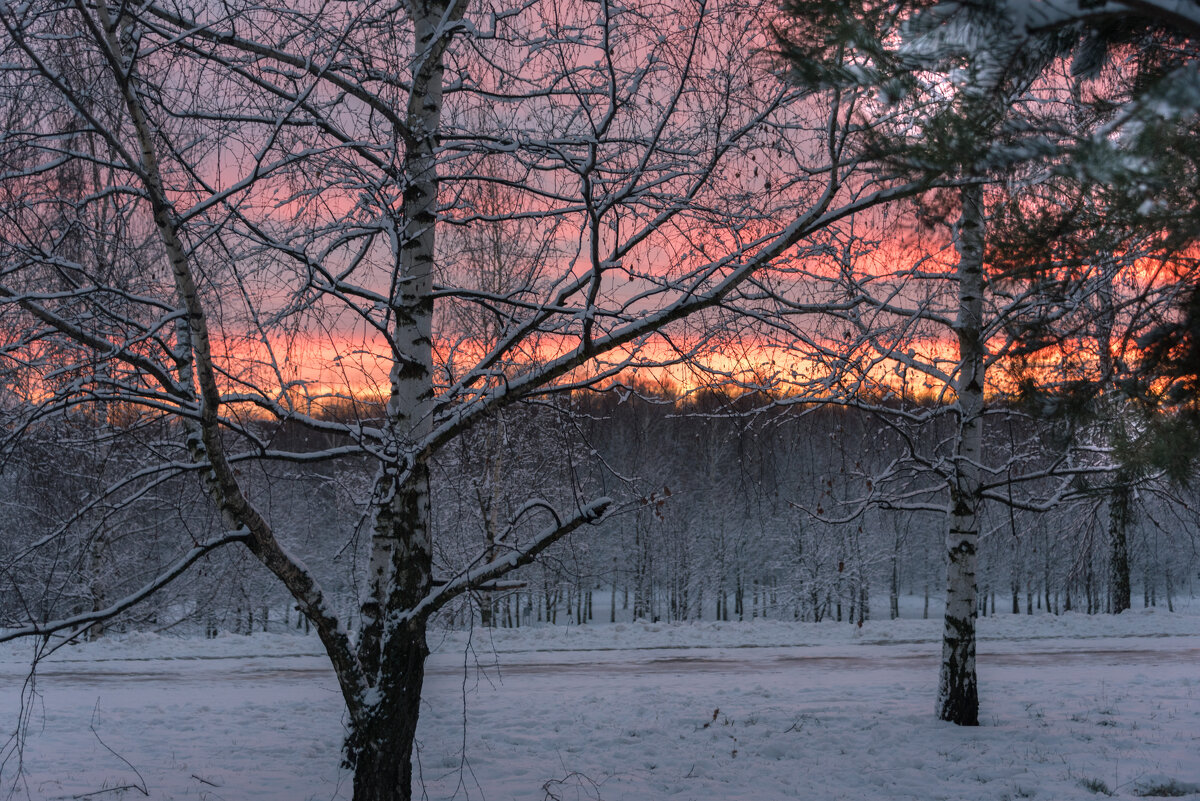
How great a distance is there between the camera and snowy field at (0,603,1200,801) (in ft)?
21.8

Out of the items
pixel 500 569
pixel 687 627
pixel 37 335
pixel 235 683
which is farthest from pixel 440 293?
pixel 687 627

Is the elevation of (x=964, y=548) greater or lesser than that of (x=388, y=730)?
greater

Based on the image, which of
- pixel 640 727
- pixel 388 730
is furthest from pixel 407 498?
pixel 640 727

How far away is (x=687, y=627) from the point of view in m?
18.4

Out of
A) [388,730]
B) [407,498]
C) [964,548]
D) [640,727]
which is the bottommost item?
[640,727]

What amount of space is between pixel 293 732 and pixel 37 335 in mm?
6233

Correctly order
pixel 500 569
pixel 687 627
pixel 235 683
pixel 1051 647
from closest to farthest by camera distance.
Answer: pixel 500 569
pixel 235 683
pixel 1051 647
pixel 687 627

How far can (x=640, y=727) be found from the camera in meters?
8.71

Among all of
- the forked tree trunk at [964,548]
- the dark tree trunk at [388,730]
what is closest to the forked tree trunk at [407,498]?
the dark tree trunk at [388,730]

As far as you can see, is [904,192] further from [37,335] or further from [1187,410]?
[37,335]

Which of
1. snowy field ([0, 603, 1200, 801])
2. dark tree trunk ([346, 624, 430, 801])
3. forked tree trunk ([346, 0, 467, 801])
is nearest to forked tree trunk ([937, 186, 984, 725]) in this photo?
snowy field ([0, 603, 1200, 801])

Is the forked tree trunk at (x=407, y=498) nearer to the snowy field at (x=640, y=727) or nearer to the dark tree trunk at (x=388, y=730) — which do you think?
the dark tree trunk at (x=388, y=730)

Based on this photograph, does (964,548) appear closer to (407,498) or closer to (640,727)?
(640,727)

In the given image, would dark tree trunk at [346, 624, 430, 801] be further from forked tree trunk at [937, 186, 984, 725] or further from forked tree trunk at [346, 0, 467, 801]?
forked tree trunk at [937, 186, 984, 725]
